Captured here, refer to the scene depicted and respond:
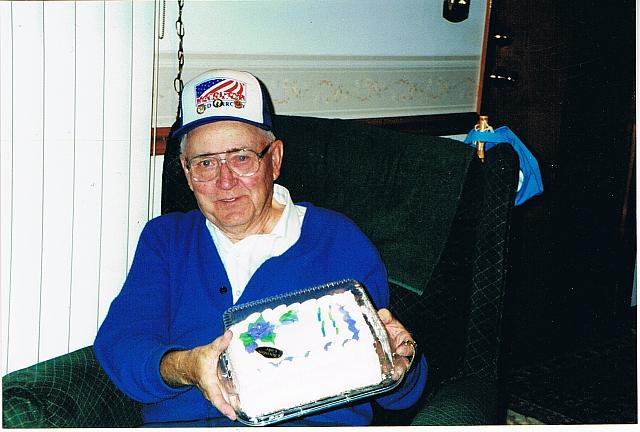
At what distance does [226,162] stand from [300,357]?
451 millimetres

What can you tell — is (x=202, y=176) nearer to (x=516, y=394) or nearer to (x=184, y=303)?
(x=184, y=303)

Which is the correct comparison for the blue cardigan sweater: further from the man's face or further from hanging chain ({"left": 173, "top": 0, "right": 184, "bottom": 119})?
hanging chain ({"left": 173, "top": 0, "right": 184, "bottom": 119})

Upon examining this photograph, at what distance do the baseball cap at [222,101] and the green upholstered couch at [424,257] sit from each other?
20 centimetres

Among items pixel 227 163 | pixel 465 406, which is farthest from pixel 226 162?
pixel 465 406

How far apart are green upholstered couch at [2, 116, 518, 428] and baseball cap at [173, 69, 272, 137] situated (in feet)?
0.64

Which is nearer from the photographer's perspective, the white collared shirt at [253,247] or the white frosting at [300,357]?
the white frosting at [300,357]

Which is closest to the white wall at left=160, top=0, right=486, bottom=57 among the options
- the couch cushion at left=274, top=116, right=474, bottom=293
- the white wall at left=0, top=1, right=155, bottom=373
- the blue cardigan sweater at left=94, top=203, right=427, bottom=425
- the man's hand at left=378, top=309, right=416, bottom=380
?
the white wall at left=0, top=1, right=155, bottom=373

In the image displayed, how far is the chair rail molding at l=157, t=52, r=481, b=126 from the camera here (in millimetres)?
1632

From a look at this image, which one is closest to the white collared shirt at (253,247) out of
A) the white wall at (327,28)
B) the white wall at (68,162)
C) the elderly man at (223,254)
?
the elderly man at (223,254)

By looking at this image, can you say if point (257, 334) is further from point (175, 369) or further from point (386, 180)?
point (386, 180)

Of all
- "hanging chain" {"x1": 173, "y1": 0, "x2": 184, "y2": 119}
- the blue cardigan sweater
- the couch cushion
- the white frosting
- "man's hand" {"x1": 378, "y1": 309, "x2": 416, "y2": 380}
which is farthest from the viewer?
"hanging chain" {"x1": 173, "y1": 0, "x2": 184, "y2": 119}

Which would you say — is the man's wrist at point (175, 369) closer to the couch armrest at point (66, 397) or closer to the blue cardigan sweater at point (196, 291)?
the blue cardigan sweater at point (196, 291)

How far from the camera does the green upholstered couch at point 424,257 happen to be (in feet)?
3.96

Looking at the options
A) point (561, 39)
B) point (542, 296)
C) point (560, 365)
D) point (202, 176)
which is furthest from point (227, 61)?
point (560, 365)
